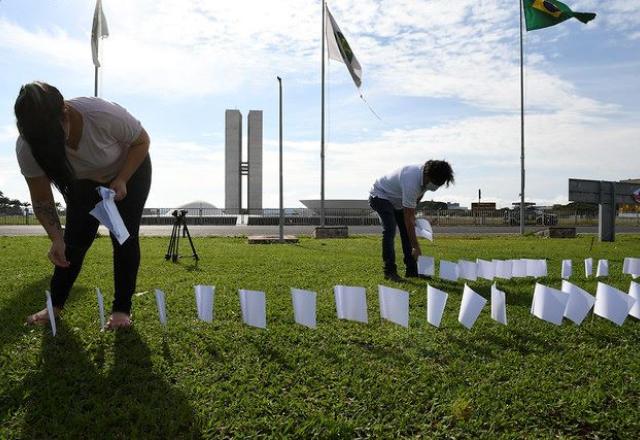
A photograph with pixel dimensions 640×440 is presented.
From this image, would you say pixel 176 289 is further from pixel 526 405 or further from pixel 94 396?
pixel 526 405

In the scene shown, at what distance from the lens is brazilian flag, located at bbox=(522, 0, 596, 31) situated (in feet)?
A: 37.4

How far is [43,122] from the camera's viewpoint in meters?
2.31

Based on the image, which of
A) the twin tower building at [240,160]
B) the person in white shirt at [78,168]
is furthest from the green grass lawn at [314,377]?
the twin tower building at [240,160]

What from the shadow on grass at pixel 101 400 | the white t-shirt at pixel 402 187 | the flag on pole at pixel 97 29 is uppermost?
the flag on pole at pixel 97 29

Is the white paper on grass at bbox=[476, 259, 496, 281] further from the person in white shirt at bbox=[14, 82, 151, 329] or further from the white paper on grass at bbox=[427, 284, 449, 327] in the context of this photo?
the person in white shirt at bbox=[14, 82, 151, 329]

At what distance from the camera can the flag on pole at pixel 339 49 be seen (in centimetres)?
1560

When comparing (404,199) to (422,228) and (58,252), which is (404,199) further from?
(58,252)

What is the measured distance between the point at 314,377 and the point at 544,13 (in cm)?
1188

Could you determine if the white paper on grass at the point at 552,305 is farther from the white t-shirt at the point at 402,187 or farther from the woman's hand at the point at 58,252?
the woman's hand at the point at 58,252

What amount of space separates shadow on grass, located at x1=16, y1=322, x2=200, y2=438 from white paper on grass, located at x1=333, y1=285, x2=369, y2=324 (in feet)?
3.70

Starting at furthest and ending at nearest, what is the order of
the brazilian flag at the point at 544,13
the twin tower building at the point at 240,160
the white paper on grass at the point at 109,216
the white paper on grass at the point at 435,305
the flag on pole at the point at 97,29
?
the twin tower building at the point at 240,160 < the flag on pole at the point at 97,29 < the brazilian flag at the point at 544,13 < the white paper on grass at the point at 435,305 < the white paper on grass at the point at 109,216

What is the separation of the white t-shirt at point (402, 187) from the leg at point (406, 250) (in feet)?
0.48

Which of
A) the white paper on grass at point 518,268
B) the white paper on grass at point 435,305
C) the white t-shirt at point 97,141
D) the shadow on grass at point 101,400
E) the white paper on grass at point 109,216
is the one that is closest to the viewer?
the shadow on grass at point 101,400

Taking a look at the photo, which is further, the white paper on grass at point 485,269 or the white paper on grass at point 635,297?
the white paper on grass at point 485,269
